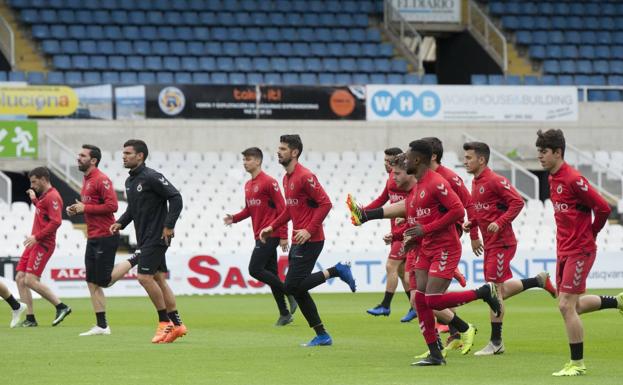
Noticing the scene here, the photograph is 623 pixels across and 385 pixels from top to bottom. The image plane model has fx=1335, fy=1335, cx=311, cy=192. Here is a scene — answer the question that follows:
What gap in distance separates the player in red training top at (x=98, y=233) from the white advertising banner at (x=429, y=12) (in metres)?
25.4

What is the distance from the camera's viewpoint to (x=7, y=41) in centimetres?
3478

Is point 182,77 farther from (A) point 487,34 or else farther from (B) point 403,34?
(A) point 487,34

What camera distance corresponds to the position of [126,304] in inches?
920

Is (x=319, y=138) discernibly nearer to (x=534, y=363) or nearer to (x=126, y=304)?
(x=126, y=304)

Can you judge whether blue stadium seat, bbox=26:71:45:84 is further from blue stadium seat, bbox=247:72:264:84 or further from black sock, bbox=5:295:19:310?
black sock, bbox=5:295:19:310

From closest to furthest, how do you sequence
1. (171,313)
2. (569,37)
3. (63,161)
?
(171,313) → (63,161) → (569,37)

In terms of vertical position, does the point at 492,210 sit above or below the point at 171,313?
above

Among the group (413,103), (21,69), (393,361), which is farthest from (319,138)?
(393,361)

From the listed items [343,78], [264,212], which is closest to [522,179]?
[343,78]

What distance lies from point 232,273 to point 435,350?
1538 cm

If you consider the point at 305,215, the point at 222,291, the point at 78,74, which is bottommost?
the point at 222,291

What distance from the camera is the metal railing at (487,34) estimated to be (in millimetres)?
38594

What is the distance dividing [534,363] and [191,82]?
23.8 m

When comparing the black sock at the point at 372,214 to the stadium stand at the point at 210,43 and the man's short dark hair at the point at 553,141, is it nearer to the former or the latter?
the man's short dark hair at the point at 553,141
